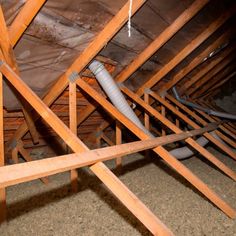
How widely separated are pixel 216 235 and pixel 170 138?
79cm

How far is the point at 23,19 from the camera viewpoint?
1.67m

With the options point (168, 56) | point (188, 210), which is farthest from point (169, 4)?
point (188, 210)

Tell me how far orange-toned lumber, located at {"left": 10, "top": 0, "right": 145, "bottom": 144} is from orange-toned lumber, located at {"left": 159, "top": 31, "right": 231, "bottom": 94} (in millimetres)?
1711

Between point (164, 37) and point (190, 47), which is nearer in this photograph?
point (164, 37)

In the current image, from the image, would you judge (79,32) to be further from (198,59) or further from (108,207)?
(198,59)

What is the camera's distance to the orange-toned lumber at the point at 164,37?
236 cm

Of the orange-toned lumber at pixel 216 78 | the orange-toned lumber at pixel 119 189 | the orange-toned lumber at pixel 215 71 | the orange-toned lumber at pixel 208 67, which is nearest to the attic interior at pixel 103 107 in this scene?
the orange-toned lumber at pixel 119 189

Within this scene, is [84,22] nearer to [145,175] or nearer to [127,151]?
[127,151]

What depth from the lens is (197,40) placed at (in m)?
2.94

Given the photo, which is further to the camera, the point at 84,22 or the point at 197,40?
the point at 197,40

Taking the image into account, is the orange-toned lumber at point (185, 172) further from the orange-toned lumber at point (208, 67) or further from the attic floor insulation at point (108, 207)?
the orange-toned lumber at point (208, 67)

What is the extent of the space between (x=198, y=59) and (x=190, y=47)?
64cm

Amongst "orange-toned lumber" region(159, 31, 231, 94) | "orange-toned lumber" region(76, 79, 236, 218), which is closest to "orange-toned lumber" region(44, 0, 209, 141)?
"orange-toned lumber" region(76, 79, 236, 218)

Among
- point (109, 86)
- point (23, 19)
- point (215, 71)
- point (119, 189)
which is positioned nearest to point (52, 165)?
point (119, 189)
